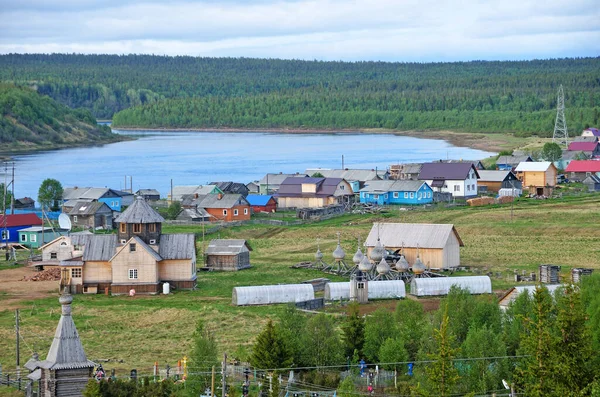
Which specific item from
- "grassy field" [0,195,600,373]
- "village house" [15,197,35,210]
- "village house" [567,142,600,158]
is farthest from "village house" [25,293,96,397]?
"village house" [567,142,600,158]

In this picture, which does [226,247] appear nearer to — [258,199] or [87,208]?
[87,208]

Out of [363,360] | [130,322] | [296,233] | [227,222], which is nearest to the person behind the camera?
[363,360]

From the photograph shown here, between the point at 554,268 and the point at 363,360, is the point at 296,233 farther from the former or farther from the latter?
the point at 363,360

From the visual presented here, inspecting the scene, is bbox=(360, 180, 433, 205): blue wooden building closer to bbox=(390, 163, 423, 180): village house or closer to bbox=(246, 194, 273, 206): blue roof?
bbox=(390, 163, 423, 180): village house

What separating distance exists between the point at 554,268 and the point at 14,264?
85.5ft

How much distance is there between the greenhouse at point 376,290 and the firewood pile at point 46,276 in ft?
43.6

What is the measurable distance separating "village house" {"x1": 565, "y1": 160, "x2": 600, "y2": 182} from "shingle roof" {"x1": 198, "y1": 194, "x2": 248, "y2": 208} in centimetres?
3241

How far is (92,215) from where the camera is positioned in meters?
68.9

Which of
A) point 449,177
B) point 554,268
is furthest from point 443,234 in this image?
point 449,177

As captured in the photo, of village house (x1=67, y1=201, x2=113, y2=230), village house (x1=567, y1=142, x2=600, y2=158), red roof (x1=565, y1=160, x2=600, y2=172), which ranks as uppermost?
village house (x1=567, y1=142, x2=600, y2=158)

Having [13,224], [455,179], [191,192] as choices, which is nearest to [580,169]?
[455,179]

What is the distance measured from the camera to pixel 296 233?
206ft

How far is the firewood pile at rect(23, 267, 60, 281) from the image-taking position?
162 feet

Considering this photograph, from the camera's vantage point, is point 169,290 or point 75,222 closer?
point 169,290
